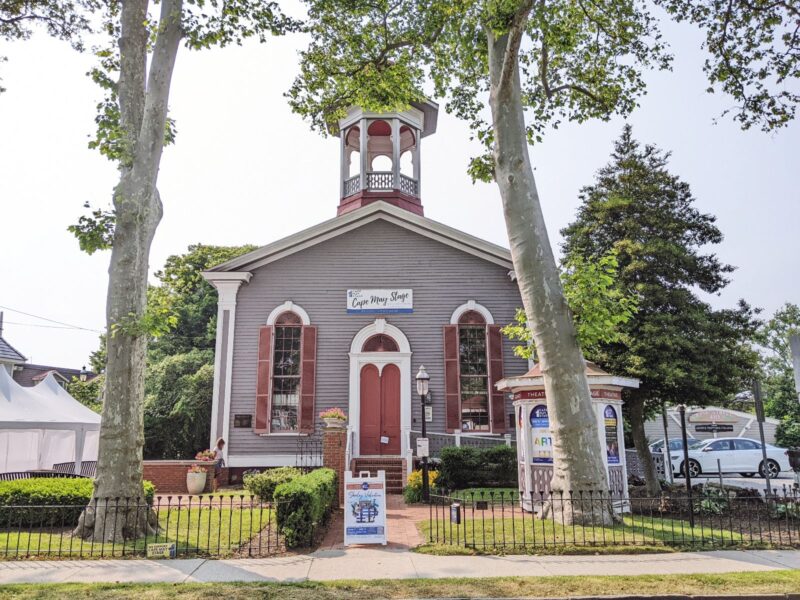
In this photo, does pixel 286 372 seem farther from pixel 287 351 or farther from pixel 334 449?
pixel 334 449

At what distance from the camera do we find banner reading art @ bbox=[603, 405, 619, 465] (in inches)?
446

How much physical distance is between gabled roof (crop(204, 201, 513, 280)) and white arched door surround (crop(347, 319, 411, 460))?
3006 millimetres

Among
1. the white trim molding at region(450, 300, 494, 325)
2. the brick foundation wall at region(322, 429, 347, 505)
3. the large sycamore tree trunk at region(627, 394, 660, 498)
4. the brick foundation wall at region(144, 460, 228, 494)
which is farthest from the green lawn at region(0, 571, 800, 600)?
the white trim molding at region(450, 300, 494, 325)

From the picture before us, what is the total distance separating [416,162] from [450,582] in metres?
16.5

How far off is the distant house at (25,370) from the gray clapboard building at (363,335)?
23.2 feet

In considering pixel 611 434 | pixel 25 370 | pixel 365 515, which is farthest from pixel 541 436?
pixel 25 370

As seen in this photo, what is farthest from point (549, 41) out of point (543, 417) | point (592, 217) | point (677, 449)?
point (677, 449)

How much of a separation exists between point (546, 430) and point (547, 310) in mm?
2783

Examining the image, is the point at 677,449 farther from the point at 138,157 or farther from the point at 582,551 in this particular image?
the point at 138,157

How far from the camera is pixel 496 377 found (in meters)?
16.6

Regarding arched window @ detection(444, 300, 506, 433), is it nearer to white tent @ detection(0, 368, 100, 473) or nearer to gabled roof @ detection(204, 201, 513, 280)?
gabled roof @ detection(204, 201, 513, 280)

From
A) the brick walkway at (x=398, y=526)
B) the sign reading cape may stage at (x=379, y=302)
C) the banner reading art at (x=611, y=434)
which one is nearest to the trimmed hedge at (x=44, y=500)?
the brick walkway at (x=398, y=526)

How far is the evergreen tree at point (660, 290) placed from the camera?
45.3 feet

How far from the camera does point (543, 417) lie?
1143 centimetres
